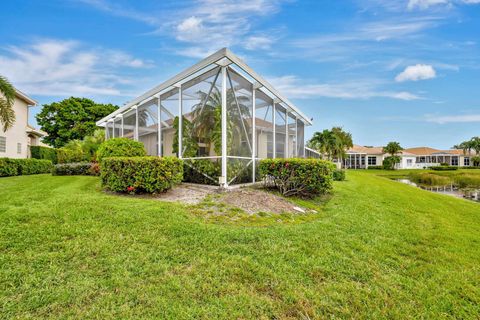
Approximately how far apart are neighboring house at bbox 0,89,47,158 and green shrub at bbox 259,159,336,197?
20.2 m

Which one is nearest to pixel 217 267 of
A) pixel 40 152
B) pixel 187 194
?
pixel 187 194

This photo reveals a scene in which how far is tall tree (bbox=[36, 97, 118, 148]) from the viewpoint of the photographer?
1315 inches

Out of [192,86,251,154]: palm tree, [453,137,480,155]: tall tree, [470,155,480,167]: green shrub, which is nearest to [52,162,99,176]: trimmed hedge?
[192,86,251,154]: palm tree

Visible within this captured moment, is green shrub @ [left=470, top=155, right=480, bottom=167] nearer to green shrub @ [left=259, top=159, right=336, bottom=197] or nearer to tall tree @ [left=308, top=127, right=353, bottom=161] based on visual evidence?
tall tree @ [left=308, top=127, right=353, bottom=161]

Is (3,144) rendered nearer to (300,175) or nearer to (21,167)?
(21,167)

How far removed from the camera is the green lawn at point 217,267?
2.40m

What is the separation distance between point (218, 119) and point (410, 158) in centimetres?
5494

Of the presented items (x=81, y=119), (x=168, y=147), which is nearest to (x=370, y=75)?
(x=168, y=147)

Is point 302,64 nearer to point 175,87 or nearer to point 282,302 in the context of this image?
point 175,87

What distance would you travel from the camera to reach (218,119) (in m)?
8.45

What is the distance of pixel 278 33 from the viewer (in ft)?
31.4

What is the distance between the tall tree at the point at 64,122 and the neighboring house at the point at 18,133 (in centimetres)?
1249

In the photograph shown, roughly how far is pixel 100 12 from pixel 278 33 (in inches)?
251

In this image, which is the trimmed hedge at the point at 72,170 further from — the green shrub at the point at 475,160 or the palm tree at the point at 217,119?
the green shrub at the point at 475,160
